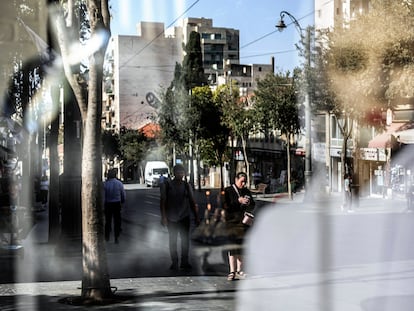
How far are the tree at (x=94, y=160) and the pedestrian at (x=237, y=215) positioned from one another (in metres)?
1.82

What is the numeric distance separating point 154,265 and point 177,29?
26730 millimetres

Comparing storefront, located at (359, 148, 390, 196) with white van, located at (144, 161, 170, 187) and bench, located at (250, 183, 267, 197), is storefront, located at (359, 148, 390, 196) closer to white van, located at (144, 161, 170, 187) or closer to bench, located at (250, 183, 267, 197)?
bench, located at (250, 183, 267, 197)

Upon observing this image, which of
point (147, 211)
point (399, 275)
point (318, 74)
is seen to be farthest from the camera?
point (147, 211)

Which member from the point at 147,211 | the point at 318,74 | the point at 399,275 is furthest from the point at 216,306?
the point at 147,211

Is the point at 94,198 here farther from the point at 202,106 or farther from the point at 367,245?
the point at 202,106

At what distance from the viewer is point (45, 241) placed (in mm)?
13719

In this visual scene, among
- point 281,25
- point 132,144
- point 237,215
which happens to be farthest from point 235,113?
point 132,144

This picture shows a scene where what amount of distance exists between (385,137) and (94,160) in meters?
18.4

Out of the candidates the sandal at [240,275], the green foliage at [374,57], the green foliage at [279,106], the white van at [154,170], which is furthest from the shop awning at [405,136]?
the white van at [154,170]

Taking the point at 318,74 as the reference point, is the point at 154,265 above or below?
below

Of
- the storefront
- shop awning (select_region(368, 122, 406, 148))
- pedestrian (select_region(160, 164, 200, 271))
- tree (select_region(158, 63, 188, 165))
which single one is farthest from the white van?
pedestrian (select_region(160, 164, 200, 271))

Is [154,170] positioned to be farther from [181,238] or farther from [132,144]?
[181,238]

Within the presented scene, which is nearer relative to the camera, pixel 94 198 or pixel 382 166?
pixel 94 198

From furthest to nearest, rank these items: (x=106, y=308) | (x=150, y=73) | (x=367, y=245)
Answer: (x=150, y=73), (x=367, y=245), (x=106, y=308)
